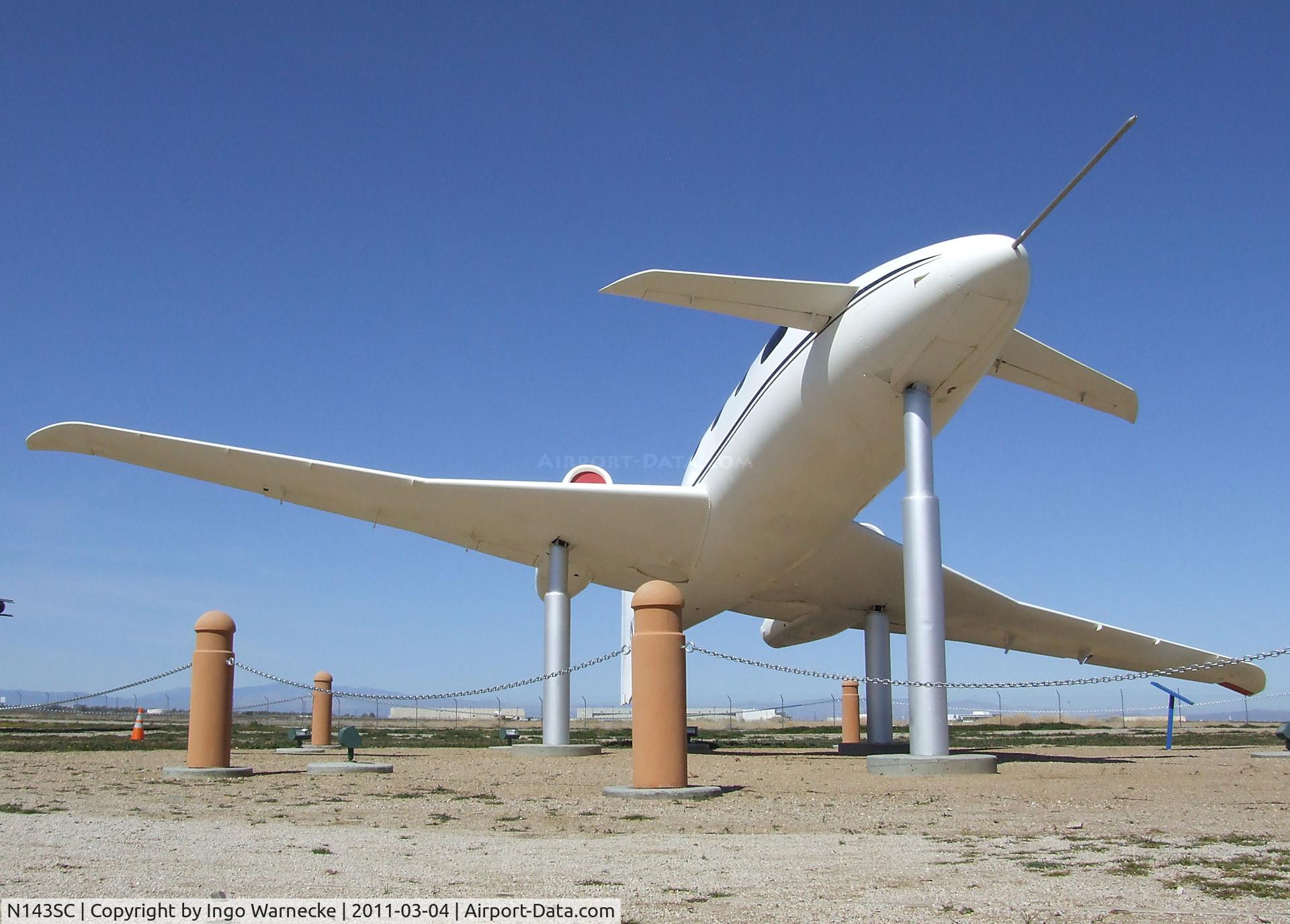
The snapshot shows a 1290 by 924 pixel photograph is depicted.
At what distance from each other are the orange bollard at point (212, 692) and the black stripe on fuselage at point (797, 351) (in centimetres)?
846

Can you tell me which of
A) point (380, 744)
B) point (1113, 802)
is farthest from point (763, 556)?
point (1113, 802)

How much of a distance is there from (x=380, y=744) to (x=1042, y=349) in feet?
49.0

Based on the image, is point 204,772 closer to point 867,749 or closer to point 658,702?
point 658,702

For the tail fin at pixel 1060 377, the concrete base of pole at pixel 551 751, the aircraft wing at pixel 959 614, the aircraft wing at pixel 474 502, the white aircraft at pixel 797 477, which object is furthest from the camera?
the aircraft wing at pixel 959 614

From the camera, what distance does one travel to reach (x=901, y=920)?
418 cm

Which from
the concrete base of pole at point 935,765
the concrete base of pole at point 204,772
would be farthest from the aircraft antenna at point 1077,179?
the concrete base of pole at point 204,772

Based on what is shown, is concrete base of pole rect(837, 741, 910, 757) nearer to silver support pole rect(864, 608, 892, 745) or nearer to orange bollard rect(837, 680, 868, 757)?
silver support pole rect(864, 608, 892, 745)

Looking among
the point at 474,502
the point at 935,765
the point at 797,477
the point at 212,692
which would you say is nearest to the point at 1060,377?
the point at 797,477

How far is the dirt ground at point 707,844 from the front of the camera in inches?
182

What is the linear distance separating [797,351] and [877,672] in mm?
9511

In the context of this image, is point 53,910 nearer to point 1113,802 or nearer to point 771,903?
point 771,903

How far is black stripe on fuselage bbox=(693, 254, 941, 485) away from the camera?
13.8m

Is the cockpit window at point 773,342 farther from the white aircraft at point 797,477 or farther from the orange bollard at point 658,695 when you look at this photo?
the orange bollard at point 658,695

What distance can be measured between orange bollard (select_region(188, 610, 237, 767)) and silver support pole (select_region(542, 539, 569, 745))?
6.88 meters
